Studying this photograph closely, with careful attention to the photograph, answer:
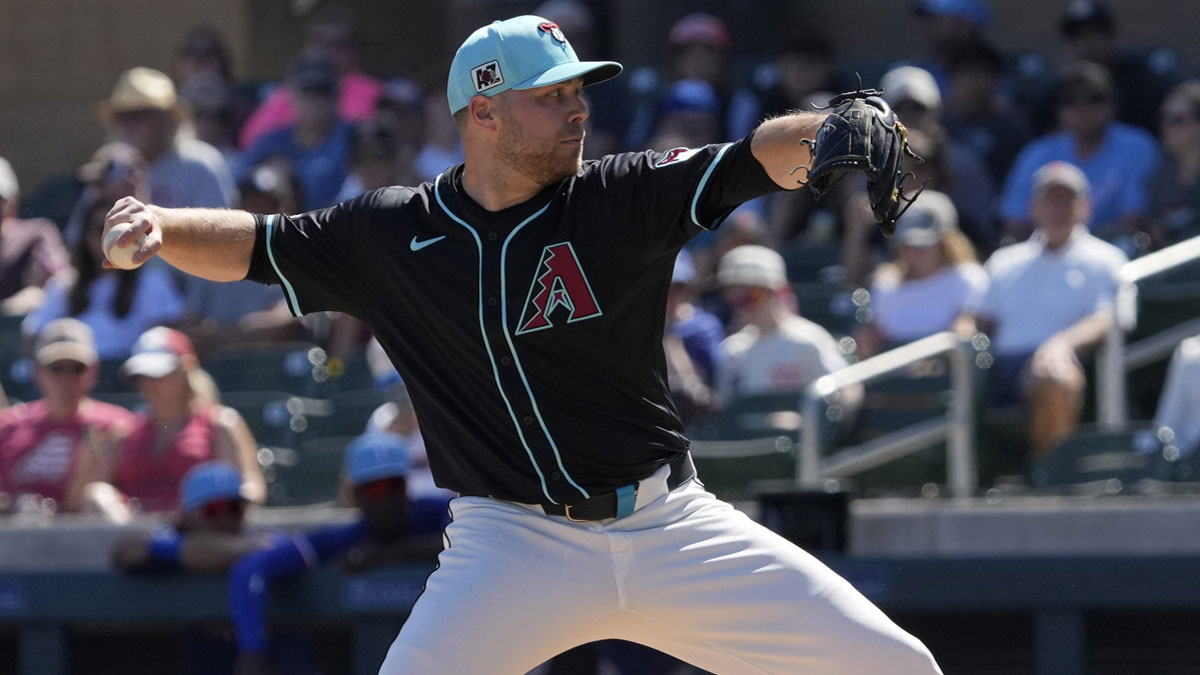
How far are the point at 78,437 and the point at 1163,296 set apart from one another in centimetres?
440

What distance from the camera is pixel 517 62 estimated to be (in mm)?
3658

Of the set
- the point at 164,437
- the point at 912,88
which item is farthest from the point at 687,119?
the point at 164,437

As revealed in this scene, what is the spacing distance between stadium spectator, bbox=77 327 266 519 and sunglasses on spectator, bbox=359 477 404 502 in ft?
3.26

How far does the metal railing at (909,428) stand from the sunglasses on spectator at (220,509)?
202cm

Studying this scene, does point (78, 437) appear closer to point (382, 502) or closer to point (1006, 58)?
point (382, 502)

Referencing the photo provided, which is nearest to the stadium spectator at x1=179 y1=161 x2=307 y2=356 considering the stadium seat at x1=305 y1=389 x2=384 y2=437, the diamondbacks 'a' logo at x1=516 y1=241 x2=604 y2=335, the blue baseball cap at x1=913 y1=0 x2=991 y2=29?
the stadium seat at x1=305 y1=389 x2=384 y2=437

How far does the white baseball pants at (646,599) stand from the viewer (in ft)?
11.4

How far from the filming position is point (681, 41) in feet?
31.5

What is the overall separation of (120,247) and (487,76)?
83cm

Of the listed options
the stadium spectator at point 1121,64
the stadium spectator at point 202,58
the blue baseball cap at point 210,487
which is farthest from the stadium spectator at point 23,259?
the stadium spectator at point 1121,64

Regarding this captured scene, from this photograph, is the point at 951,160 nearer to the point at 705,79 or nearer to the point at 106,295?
the point at 705,79

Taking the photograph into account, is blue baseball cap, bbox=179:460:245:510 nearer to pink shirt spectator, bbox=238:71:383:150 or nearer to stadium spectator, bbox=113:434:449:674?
stadium spectator, bbox=113:434:449:674

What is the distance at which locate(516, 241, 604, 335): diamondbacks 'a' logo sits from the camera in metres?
3.62

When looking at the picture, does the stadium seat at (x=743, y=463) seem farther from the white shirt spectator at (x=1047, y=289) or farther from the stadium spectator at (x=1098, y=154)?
the stadium spectator at (x=1098, y=154)
